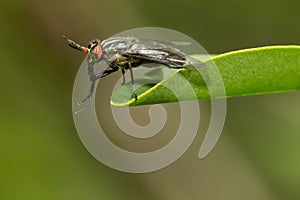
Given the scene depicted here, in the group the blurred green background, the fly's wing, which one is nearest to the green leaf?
the fly's wing

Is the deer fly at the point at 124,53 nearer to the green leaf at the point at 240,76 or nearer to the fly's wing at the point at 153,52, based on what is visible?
the fly's wing at the point at 153,52

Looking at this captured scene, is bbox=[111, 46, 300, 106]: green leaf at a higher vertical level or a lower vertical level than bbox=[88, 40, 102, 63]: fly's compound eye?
lower

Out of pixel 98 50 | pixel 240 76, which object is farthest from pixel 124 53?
pixel 240 76

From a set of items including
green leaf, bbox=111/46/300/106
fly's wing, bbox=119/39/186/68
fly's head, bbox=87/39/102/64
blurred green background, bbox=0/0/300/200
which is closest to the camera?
green leaf, bbox=111/46/300/106

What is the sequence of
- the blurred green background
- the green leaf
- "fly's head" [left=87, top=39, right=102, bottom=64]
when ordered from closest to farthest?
the green leaf, "fly's head" [left=87, top=39, right=102, bottom=64], the blurred green background

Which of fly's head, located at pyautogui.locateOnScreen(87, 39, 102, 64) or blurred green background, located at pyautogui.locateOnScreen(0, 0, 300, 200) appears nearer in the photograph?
fly's head, located at pyautogui.locateOnScreen(87, 39, 102, 64)

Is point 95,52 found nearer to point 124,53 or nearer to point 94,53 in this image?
point 94,53

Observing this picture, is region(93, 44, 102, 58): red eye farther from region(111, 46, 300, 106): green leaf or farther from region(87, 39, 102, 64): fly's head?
region(111, 46, 300, 106): green leaf
